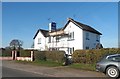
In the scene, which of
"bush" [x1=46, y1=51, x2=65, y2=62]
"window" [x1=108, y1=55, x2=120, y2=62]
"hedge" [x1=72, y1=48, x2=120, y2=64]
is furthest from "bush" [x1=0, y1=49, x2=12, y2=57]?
"window" [x1=108, y1=55, x2=120, y2=62]

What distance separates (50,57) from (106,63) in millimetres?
15944

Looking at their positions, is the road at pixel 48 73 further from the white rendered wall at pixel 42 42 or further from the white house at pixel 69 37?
the white rendered wall at pixel 42 42

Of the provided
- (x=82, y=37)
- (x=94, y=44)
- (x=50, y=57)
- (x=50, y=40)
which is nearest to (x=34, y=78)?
(x=50, y=57)

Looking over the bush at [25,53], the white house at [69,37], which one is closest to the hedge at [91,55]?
the bush at [25,53]

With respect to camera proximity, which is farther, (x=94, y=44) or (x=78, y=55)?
(x=94, y=44)

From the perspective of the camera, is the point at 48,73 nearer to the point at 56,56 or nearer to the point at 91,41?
the point at 56,56

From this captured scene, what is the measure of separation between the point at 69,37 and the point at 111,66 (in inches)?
1140

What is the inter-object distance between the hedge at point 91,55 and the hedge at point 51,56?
2330 mm

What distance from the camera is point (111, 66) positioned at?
14.8 metres

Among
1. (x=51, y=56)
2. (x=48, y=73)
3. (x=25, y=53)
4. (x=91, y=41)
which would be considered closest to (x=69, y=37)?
(x=91, y=41)

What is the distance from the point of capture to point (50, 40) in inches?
1908

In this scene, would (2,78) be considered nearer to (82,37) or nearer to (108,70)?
(108,70)

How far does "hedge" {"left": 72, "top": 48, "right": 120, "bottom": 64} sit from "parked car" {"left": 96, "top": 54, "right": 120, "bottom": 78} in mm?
6710

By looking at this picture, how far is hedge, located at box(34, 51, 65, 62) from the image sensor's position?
2811 cm
